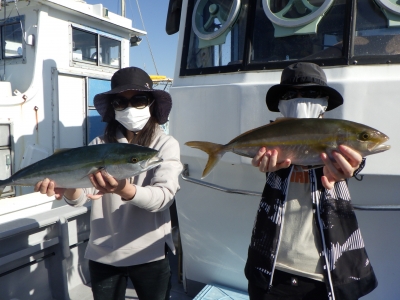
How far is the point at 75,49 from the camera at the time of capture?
22.2 ft

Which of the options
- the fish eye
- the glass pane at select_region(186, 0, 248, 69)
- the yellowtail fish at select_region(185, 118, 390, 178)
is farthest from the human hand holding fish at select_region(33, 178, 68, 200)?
the glass pane at select_region(186, 0, 248, 69)

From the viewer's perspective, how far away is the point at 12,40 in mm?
6477

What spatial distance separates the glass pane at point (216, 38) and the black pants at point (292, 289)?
1.88 meters

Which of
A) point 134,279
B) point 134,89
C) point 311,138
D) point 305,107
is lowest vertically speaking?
point 134,279

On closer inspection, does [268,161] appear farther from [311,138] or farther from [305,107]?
[305,107]

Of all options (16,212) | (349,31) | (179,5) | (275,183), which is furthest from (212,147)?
(16,212)

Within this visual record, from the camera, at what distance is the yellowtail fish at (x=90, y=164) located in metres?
1.92

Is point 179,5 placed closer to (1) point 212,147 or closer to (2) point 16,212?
(1) point 212,147

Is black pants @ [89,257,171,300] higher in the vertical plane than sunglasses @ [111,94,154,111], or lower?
lower

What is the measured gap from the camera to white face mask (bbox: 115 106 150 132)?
2336mm

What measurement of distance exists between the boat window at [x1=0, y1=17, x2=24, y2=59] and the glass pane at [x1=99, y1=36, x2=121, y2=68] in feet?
5.03

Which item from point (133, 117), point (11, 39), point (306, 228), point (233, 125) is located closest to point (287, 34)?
point (233, 125)

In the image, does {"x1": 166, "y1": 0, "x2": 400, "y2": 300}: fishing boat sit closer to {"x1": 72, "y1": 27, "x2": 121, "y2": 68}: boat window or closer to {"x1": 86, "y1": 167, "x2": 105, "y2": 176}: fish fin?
{"x1": 86, "y1": 167, "x2": 105, "y2": 176}: fish fin

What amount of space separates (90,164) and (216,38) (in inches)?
73.6
